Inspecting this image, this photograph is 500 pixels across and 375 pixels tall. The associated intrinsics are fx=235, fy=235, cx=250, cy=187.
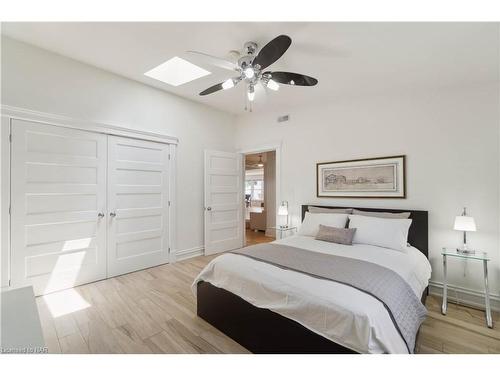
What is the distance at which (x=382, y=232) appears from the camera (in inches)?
109

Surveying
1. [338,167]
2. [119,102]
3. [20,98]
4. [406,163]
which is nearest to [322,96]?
[338,167]

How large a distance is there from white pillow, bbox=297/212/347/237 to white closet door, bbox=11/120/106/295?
9.25 ft

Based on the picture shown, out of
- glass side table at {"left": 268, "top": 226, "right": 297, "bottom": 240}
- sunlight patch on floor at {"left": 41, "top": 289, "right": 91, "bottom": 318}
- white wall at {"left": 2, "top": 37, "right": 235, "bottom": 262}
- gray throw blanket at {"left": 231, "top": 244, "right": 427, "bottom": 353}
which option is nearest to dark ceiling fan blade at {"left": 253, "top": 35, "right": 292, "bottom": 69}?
gray throw blanket at {"left": 231, "top": 244, "right": 427, "bottom": 353}

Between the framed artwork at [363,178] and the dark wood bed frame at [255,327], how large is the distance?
8.12ft

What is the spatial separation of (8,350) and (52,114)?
2754mm

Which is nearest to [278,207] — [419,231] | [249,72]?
[419,231]

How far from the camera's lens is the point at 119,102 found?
333 cm

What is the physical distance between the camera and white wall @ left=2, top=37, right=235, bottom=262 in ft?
8.54

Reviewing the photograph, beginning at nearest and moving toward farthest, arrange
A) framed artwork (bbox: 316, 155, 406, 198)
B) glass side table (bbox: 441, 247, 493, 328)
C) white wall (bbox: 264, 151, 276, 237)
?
glass side table (bbox: 441, 247, 493, 328) → framed artwork (bbox: 316, 155, 406, 198) → white wall (bbox: 264, 151, 276, 237)

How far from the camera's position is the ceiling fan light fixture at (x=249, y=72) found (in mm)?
2159

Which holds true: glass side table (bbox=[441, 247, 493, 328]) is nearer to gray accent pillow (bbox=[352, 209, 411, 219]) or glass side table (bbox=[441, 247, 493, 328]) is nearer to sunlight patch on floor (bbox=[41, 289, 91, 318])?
gray accent pillow (bbox=[352, 209, 411, 219])

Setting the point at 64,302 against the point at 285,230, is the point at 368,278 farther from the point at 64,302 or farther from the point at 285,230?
the point at 64,302

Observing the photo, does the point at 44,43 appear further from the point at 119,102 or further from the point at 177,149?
the point at 177,149

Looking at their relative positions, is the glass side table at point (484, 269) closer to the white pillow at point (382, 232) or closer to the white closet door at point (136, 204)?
the white pillow at point (382, 232)
